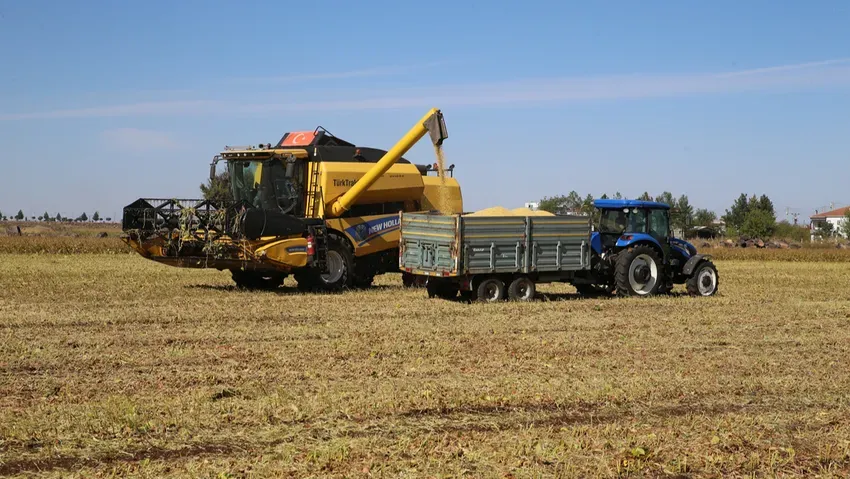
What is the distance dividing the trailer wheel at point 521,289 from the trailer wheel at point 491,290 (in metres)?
0.16

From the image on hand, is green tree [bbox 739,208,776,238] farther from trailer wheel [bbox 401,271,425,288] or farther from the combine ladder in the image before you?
the combine ladder

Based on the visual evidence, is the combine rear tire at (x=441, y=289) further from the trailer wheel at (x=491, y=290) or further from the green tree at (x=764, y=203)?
the green tree at (x=764, y=203)

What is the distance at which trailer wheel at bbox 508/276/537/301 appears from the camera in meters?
16.9

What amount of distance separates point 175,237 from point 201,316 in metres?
3.53

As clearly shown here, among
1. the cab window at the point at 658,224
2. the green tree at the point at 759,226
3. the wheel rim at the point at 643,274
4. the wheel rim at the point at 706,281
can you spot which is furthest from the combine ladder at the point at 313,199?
the green tree at the point at 759,226

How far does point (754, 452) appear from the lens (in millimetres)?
7023

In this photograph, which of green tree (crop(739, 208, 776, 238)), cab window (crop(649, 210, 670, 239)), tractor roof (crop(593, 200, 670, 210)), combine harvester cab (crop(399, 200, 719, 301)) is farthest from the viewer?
green tree (crop(739, 208, 776, 238))

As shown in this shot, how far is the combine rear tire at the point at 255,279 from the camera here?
19.6 metres

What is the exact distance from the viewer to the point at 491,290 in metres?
17.0

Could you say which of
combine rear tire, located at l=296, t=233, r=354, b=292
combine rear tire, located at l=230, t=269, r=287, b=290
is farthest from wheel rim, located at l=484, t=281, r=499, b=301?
combine rear tire, located at l=230, t=269, r=287, b=290

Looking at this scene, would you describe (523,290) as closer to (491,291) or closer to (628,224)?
(491,291)

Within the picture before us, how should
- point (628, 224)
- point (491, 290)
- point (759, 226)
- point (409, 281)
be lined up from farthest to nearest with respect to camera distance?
point (759, 226)
point (409, 281)
point (628, 224)
point (491, 290)

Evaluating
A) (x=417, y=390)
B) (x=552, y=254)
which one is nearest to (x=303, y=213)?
(x=552, y=254)

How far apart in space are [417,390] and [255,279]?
11470mm
